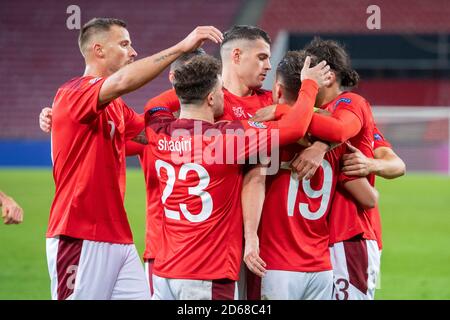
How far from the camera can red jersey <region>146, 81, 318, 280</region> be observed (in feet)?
12.2

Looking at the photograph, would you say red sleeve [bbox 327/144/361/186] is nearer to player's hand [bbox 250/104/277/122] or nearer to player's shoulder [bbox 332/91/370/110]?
player's shoulder [bbox 332/91/370/110]

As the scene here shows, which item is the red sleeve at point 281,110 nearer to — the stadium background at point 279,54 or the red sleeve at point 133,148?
the red sleeve at point 133,148

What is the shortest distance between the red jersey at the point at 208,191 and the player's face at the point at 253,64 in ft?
2.17

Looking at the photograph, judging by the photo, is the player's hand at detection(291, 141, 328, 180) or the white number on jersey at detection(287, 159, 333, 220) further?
the white number on jersey at detection(287, 159, 333, 220)

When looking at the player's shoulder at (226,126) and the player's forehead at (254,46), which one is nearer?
the player's shoulder at (226,126)

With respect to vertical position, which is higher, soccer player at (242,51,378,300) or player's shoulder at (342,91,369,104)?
player's shoulder at (342,91,369,104)

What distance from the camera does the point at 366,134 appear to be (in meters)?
4.29

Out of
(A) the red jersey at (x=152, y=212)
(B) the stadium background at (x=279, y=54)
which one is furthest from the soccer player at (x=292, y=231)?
(B) the stadium background at (x=279, y=54)

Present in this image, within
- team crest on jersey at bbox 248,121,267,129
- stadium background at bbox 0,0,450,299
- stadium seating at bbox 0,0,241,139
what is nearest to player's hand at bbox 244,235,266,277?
team crest on jersey at bbox 248,121,267,129

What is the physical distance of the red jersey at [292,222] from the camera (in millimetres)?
3939

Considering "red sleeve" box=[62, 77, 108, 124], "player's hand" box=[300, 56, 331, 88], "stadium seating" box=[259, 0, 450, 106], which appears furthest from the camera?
"stadium seating" box=[259, 0, 450, 106]

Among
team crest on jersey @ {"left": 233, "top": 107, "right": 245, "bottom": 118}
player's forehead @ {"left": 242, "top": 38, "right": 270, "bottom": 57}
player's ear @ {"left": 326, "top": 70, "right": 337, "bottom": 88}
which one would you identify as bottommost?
team crest on jersey @ {"left": 233, "top": 107, "right": 245, "bottom": 118}
